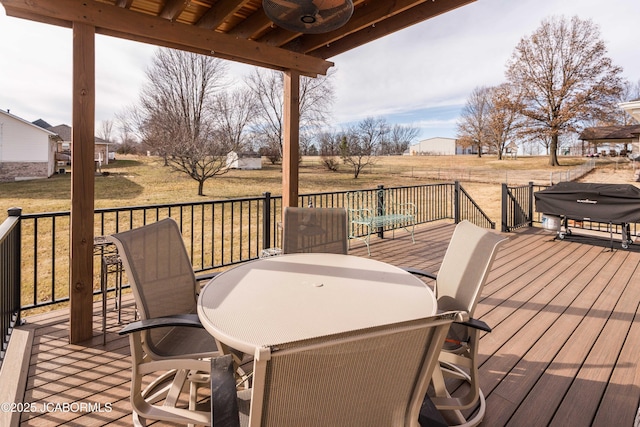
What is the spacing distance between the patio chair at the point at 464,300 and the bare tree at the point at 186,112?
11610mm

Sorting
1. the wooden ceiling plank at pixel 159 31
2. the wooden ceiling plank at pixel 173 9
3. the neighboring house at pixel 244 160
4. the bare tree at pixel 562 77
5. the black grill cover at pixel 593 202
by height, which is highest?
the bare tree at pixel 562 77

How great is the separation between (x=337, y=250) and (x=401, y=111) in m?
16.1

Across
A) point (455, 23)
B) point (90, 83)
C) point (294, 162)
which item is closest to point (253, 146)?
point (455, 23)

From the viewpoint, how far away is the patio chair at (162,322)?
54.8 inches

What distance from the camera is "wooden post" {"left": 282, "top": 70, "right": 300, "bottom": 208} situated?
362 centimetres

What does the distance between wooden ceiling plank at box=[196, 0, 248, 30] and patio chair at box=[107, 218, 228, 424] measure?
1784 millimetres

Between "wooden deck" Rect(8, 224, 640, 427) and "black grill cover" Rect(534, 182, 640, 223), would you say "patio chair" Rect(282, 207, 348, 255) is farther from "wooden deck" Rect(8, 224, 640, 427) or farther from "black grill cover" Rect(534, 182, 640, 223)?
"black grill cover" Rect(534, 182, 640, 223)

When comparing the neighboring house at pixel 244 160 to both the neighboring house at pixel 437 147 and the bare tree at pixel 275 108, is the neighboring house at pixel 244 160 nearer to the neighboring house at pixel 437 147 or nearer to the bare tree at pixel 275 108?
the bare tree at pixel 275 108

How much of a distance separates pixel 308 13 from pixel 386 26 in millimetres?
1596

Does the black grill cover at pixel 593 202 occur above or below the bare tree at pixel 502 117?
below

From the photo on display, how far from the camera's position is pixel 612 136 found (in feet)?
56.7

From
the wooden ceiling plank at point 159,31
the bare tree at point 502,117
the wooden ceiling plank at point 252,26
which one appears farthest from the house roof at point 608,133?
the wooden ceiling plank at point 252,26

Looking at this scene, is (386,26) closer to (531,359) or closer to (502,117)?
(531,359)

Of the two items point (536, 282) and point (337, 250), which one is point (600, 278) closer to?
point (536, 282)
